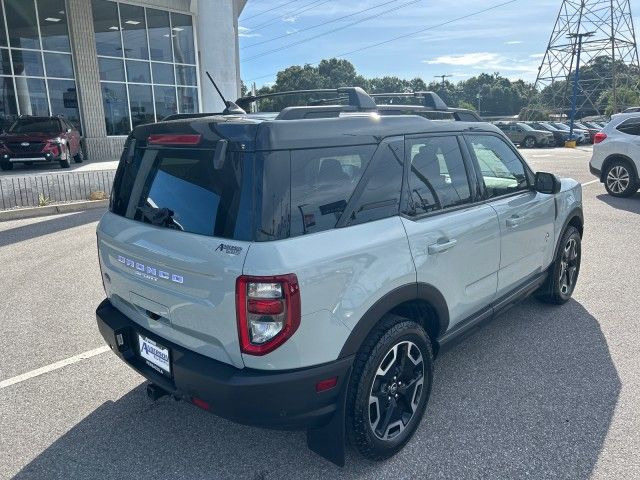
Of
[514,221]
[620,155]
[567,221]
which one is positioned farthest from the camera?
[620,155]

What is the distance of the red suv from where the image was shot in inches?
558

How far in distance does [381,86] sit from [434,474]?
117869 millimetres

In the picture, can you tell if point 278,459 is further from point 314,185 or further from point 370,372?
point 314,185

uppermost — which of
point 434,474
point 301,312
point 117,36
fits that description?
point 117,36

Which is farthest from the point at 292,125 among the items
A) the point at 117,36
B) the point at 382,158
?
the point at 117,36

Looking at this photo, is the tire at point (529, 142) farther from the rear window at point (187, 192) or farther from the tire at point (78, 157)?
the rear window at point (187, 192)

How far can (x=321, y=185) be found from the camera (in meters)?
2.28

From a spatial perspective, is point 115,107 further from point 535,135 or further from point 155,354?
point 535,135

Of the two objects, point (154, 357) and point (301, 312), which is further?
point (154, 357)

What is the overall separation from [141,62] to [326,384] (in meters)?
20.2

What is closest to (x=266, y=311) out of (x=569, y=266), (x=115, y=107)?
(x=569, y=266)

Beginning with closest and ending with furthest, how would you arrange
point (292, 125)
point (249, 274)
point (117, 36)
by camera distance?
point (249, 274), point (292, 125), point (117, 36)

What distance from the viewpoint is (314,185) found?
7.38 ft

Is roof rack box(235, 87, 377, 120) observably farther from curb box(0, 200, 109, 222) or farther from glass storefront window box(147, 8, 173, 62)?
glass storefront window box(147, 8, 173, 62)
